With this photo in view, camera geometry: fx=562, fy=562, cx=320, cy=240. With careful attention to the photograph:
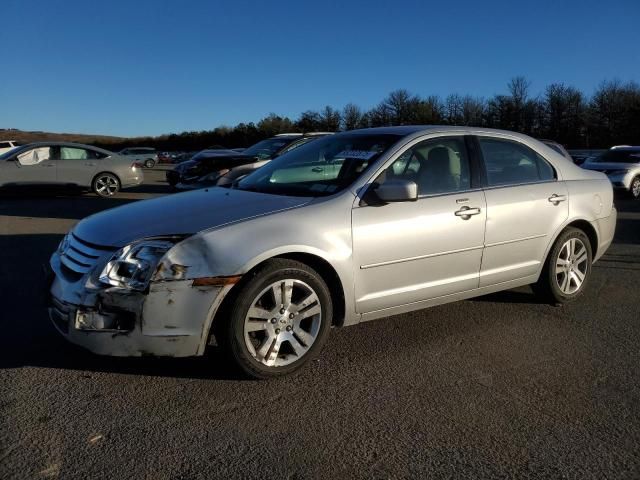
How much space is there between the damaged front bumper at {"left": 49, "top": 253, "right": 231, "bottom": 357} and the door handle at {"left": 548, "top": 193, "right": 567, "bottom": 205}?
119 inches

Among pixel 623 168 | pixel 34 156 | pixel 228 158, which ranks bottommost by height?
pixel 623 168

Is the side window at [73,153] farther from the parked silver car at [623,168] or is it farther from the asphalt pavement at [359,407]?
the parked silver car at [623,168]

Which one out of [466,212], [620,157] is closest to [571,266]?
[466,212]

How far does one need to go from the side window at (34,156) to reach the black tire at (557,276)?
1341 cm

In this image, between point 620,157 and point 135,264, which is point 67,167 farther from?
point 620,157

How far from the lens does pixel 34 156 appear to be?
47.6 ft

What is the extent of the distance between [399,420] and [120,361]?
73.5 inches

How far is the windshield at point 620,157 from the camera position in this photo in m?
16.2

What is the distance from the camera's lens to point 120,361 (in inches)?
144

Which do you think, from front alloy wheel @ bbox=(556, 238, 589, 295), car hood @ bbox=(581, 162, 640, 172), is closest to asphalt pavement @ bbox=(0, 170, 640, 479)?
front alloy wheel @ bbox=(556, 238, 589, 295)

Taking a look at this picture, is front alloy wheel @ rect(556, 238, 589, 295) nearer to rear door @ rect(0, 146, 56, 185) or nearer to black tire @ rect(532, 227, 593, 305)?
black tire @ rect(532, 227, 593, 305)

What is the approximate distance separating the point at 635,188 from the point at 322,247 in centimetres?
1506

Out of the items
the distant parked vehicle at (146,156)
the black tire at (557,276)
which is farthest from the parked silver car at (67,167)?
the distant parked vehicle at (146,156)

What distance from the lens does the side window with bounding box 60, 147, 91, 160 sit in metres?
14.8
